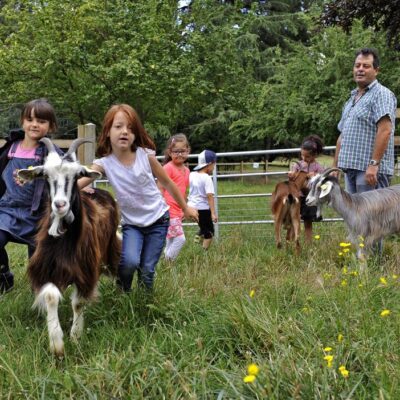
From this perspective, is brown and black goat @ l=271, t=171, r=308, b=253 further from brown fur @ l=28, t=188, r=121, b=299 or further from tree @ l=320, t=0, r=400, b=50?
tree @ l=320, t=0, r=400, b=50

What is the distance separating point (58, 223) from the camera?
3605mm

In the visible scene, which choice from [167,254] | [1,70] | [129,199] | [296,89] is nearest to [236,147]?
[296,89]

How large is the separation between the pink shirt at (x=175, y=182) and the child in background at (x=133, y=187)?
1861 mm

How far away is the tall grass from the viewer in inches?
103

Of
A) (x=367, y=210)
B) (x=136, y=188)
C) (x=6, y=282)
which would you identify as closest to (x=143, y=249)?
(x=136, y=188)

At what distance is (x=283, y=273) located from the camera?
5.04 metres

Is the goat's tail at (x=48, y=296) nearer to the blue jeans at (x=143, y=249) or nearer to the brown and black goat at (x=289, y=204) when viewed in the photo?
the blue jeans at (x=143, y=249)

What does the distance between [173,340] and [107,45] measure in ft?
49.1

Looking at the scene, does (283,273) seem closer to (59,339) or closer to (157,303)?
(157,303)

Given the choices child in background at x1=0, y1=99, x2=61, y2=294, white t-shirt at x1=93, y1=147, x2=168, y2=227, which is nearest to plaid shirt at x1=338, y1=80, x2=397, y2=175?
white t-shirt at x1=93, y1=147, x2=168, y2=227

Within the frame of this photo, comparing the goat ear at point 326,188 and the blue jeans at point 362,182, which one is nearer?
the goat ear at point 326,188

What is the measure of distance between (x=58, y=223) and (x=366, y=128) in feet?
11.0

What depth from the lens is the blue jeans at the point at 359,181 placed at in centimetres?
559

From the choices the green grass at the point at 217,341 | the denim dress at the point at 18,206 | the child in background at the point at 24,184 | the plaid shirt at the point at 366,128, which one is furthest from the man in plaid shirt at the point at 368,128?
the denim dress at the point at 18,206
